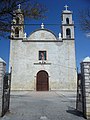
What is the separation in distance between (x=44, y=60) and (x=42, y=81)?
312cm

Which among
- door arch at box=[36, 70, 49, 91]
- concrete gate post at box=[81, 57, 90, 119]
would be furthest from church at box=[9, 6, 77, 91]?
concrete gate post at box=[81, 57, 90, 119]

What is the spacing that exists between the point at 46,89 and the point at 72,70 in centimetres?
469

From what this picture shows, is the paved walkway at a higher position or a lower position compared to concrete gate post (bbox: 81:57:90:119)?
lower

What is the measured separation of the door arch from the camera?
27.5m

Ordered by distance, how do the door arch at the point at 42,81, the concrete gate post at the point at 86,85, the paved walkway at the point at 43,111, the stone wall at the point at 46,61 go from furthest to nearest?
the door arch at the point at 42,81
the stone wall at the point at 46,61
the paved walkway at the point at 43,111
the concrete gate post at the point at 86,85

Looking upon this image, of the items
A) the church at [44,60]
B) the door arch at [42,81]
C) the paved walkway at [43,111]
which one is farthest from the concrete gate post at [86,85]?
the door arch at [42,81]

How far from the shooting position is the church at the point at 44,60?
89.1 feet

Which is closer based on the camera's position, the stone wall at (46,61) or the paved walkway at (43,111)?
the paved walkway at (43,111)

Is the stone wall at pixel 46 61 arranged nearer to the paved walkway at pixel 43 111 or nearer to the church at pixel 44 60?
the church at pixel 44 60

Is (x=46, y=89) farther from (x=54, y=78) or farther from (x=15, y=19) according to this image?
(x=15, y=19)

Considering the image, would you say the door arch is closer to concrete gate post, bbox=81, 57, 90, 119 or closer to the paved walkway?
the paved walkway

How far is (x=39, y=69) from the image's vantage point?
27.8m

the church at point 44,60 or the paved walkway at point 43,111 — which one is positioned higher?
the church at point 44,60

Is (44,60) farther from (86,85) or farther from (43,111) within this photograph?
(86,85)
